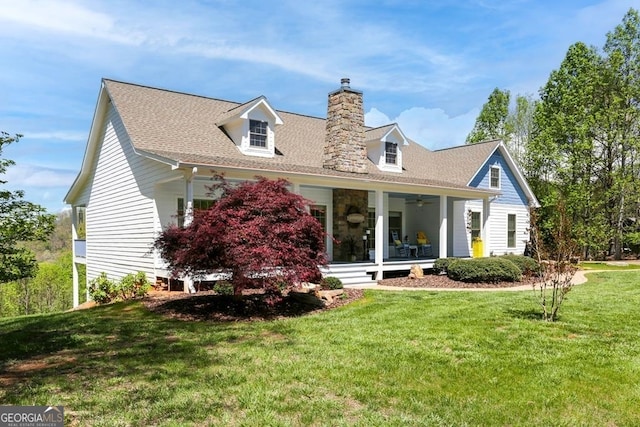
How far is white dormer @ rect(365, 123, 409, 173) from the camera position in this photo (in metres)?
18.1

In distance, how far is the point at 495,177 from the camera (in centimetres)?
2228

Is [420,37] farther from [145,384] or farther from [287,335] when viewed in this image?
[145,384]

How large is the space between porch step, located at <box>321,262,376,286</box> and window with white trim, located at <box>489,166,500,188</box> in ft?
34.5

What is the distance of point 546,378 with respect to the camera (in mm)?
5113

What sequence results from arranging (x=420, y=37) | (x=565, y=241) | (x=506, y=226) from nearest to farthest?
1. (x=565, y=241)
2. (x=420, y=37)
3. (x=506, y=226)

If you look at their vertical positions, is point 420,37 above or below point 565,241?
above

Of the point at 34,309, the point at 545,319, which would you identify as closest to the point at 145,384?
the point at 545,319

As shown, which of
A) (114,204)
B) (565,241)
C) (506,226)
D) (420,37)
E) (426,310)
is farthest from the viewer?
(506,226)

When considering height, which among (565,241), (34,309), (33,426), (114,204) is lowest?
(34,309)

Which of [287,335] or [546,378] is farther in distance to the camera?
[287,335]

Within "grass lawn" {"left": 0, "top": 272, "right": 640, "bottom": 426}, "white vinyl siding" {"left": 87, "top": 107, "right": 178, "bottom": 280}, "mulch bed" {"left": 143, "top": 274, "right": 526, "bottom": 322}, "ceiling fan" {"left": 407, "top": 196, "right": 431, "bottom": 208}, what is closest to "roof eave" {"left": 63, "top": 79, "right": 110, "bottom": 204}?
"white vinyl siding" {"left": 87, "top": 107, "right": 178, "bottom": 280}

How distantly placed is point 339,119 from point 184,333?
11.0m

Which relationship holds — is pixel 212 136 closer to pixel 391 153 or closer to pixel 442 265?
pixel 391 153

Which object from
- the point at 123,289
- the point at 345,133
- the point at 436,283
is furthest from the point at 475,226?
the point at 123,289
